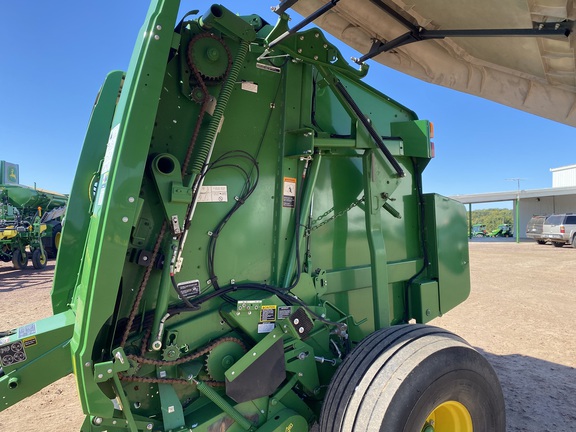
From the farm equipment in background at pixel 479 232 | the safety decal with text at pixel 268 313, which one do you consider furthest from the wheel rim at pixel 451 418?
the farm equipment in background at pixel 479 232

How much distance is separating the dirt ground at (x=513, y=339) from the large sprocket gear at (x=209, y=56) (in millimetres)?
3020

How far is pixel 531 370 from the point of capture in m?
4.21

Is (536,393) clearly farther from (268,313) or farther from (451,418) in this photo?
(268,313)

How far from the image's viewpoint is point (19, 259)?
13250 millimetres

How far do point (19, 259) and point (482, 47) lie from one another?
14989mm

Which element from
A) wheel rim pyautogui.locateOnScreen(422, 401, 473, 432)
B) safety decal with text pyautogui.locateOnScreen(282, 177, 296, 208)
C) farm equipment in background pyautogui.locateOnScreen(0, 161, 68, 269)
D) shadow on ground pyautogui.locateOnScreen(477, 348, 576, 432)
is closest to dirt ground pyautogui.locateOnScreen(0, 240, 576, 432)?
shadow on ground pyautogui.locateOnScreen(477, 348, 576, 432)

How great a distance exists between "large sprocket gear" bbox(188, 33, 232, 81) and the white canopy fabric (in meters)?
0.87

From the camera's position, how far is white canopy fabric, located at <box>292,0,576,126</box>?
2615mm

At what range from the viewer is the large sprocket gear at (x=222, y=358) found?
2.05 metres

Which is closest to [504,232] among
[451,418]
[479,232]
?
[479,232]

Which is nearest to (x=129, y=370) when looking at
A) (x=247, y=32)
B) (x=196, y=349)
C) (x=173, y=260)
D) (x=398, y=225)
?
(x=196, y=349)

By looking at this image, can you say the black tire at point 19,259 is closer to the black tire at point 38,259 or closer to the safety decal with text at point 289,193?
the black tire at point 38,259

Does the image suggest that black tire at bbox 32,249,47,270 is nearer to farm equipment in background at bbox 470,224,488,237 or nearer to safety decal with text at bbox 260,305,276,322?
safety decal with text at bbox 260,305,276,322

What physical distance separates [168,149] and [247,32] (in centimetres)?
75
